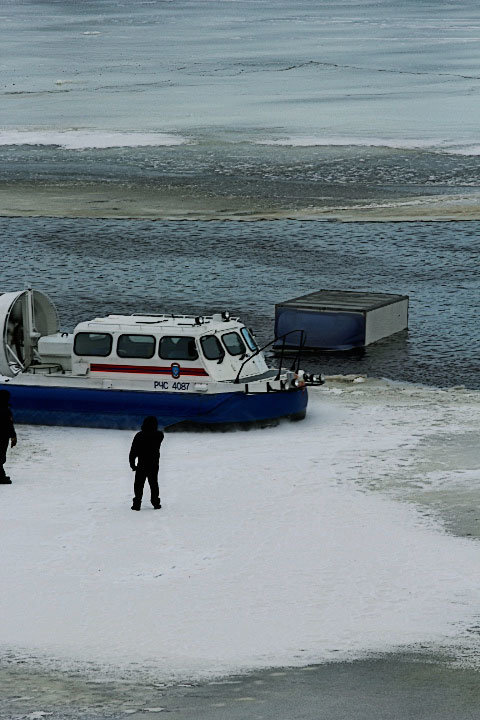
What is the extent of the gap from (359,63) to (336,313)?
67.5 m

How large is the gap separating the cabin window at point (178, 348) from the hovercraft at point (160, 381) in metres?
0.02

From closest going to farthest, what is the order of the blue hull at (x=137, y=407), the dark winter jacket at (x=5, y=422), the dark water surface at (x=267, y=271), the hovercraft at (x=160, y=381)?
the dark winter jacket at (x=5, y=422) < the blue hull at (x=137, y=407) < the hovercraft at (x=160, y=381) < the dark water surface at (x=267, y=271)

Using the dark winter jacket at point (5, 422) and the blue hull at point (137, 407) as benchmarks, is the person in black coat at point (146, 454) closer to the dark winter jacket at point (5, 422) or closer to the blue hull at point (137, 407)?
the dark winter jacket at point (5, 422)

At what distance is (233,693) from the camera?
41.3 feet

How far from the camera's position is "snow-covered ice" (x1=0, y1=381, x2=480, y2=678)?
1395cm

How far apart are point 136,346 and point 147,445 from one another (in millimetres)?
5632

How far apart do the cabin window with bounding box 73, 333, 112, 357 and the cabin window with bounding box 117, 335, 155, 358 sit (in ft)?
0.75

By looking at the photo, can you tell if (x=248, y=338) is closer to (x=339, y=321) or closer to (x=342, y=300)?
(x=339, y=321)

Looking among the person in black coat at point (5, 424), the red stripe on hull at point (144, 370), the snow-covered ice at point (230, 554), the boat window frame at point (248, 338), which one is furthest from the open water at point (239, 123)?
the person in black coat at point (5, 424)

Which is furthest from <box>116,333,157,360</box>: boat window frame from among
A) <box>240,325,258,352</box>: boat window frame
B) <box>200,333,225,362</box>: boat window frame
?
<box>240,325,258,352</box>: boat window frame

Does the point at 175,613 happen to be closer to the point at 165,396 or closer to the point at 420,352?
the point at 165,396

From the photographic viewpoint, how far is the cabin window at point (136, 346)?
23.2 metres

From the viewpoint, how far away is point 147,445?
17.9m

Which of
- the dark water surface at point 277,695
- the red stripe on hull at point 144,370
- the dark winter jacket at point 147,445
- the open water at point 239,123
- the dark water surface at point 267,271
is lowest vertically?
the dark water surface at point 267,271
